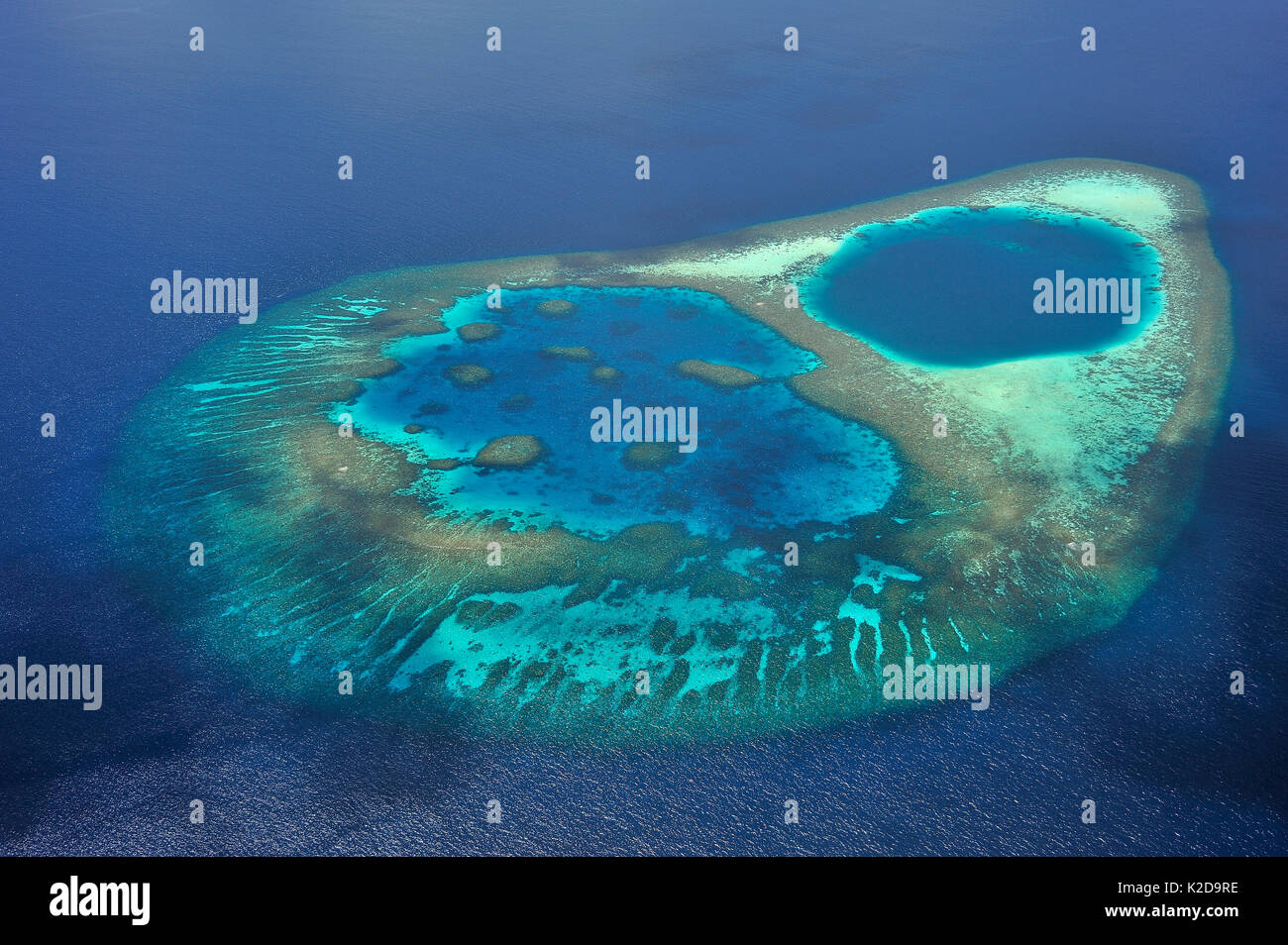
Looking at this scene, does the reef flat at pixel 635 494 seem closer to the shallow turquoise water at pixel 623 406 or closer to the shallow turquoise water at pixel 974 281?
the shallow turquoise water at pixel 623 406

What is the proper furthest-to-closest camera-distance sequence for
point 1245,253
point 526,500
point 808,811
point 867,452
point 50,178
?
1. point 50,178
2. point 1245,253
3. point 867,452
4. point 526,500
5. point 808,811

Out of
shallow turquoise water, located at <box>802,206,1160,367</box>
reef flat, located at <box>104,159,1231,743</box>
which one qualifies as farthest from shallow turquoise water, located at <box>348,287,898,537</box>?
shallow turquoise water, located at <box>802,206,1160,367</box>

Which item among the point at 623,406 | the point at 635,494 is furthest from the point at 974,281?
the point at 635,494

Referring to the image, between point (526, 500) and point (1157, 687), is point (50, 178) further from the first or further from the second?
point (1157, 687)

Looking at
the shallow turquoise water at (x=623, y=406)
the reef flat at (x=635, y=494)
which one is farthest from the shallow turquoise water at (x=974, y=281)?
the shallow turquoise water at (x=623, y=406)

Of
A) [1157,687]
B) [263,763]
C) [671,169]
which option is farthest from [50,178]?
[1157,687]
